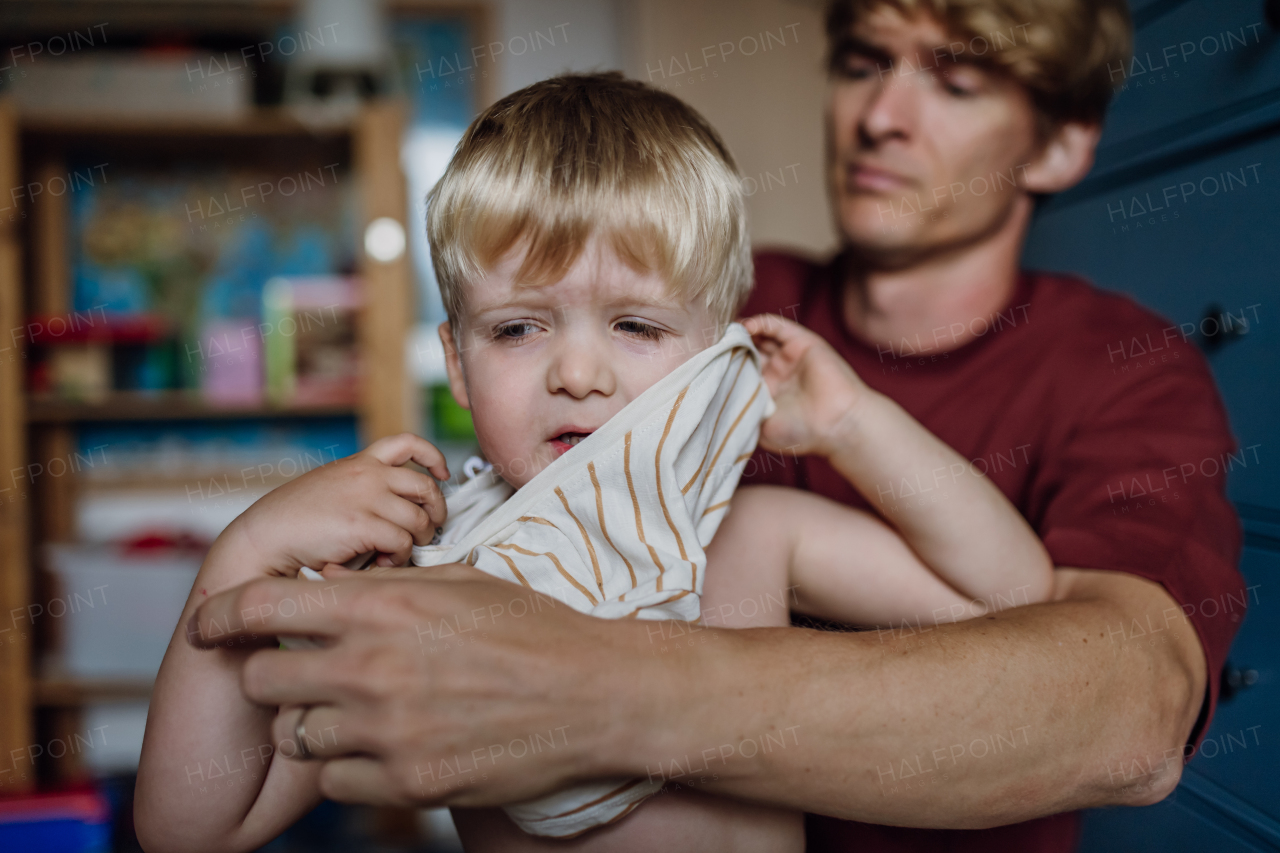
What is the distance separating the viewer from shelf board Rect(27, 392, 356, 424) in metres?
2.18

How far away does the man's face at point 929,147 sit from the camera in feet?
3.67

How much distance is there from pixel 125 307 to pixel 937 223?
2309 millimetres

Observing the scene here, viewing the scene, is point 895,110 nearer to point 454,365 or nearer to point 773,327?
point 773,327

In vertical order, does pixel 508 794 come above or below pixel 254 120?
below

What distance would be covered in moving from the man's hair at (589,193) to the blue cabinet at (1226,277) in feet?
2.14

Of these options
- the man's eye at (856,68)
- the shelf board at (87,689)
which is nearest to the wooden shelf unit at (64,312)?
the shelf board at (87,689)

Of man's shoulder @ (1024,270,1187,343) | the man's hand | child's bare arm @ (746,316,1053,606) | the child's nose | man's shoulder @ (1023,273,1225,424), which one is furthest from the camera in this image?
man's shoulder @ (1024,270,1187,343)

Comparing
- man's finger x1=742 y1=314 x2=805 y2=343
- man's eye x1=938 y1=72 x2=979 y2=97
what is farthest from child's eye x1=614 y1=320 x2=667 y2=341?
man's eye x1=938 y1=72 x2=979 y2=97

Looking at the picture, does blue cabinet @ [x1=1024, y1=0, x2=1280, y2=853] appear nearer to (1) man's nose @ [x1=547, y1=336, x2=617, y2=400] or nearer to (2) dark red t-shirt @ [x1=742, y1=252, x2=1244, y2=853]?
(2) dark red t-shirt @ [x1=742, y1=252, x2=1244, y2=853]

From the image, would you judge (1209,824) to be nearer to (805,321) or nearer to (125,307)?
(805,321)

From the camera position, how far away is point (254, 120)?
2209mm

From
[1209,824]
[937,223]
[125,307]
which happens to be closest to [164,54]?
[125,307]

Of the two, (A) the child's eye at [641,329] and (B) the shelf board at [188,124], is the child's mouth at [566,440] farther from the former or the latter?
(B) the shelf board at [188,124]

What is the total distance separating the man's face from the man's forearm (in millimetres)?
619
